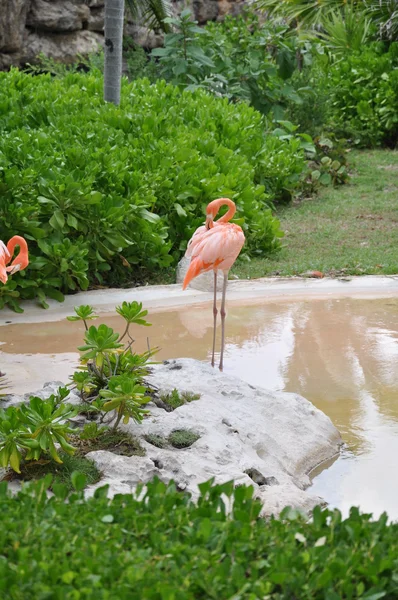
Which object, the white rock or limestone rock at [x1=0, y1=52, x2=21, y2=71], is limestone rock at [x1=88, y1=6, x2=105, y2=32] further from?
the white rock

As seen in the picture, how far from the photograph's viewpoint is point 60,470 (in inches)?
156

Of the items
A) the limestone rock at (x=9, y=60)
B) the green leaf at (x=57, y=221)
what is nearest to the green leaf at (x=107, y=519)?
the green leaf at (x=57, y=221)

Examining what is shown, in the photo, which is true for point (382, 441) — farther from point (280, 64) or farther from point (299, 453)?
point (280, 64)

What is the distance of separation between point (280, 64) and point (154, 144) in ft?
17.5

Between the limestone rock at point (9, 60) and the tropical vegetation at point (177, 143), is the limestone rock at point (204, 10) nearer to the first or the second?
the tropical vegetation at point (177, 143)

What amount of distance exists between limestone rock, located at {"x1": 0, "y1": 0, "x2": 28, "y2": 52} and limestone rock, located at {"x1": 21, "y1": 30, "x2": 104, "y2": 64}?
487 millimetres

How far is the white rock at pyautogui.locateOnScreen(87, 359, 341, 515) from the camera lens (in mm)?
4059

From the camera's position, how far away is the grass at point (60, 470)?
391cm

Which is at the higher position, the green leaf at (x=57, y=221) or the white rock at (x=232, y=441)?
the green leaf at (x=57, y=221)

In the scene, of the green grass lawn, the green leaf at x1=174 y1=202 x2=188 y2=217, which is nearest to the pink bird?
the green leaf at x1=174 y1=202 x2=188 y2=217

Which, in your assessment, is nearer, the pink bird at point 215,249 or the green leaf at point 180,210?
the pink bird at point 215,249

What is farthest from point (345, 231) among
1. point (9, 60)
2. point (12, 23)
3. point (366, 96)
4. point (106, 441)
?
point (9, 60)

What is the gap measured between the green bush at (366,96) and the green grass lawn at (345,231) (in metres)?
1.63

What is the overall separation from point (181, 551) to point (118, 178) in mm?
6008
